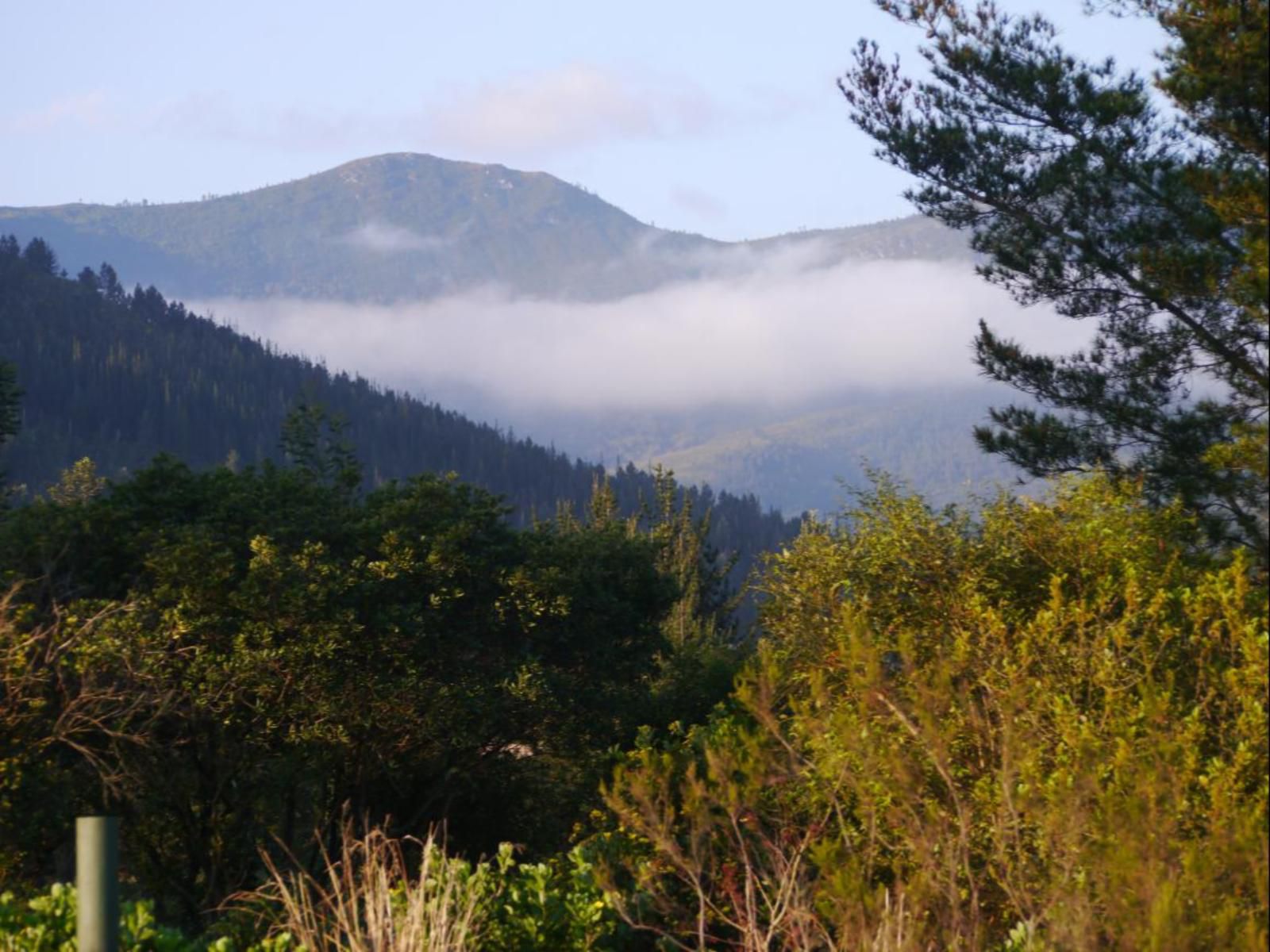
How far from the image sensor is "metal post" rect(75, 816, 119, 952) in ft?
14.4

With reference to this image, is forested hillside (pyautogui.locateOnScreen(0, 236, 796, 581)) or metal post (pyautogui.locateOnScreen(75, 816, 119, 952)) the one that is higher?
metal post (pyautogui.locateOnScreen(75, 816, 119, 952))

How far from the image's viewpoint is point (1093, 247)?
56.1 feet

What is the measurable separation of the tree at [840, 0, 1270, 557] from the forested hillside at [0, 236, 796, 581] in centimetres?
12992

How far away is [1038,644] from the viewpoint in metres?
10.0

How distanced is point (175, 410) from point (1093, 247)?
163 metres

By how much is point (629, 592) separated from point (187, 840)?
7.63 m

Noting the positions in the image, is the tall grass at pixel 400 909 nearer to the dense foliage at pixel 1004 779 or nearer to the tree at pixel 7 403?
the dense foliage at pixel 1004 779

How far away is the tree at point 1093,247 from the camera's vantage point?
15.5m

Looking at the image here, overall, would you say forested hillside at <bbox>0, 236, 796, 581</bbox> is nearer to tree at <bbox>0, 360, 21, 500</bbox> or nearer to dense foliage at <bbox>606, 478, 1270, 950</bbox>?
tree at <bbox>0, 360, 21, 500</bbox>

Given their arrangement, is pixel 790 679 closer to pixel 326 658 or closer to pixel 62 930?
pixel 62 930

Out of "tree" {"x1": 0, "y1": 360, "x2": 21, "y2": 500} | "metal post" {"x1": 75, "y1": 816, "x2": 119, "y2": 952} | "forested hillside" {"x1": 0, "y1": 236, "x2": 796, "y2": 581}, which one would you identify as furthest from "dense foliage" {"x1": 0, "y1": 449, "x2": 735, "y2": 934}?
"forested hillside" {"x1": 0, "y1": 236, "x2": 796, "y2": 581}

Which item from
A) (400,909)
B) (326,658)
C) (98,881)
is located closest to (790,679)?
(400,909)

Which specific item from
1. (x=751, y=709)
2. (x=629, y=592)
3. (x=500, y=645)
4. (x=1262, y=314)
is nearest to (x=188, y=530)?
(x=500, y=645)

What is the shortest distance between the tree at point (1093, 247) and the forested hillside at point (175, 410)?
12992cm
